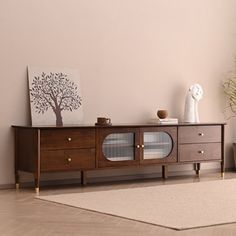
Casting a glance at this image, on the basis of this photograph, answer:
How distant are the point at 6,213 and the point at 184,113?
308 cm

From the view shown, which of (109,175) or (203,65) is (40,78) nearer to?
(109,175)

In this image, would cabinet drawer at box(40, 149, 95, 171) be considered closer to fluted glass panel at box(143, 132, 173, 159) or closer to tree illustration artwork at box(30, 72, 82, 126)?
tree illustration artwork at box(30, 72, 82, 126)

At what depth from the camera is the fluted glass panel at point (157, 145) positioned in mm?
7207

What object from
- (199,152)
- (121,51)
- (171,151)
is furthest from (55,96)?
(199,152)

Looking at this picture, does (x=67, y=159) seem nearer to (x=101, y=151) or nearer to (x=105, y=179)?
(x=101, y=151)

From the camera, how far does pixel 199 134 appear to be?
759cm

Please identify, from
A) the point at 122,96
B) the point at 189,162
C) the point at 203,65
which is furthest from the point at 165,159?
the point at 203,65

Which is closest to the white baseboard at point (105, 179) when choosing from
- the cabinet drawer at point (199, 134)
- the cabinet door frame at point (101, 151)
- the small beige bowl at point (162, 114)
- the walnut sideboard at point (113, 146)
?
the walnut sideboard at point (113, 146)

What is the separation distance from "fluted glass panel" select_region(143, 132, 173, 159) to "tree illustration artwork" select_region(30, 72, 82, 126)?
83cm

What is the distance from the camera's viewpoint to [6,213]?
17.4 feet

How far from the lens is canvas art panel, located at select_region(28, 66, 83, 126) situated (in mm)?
6934

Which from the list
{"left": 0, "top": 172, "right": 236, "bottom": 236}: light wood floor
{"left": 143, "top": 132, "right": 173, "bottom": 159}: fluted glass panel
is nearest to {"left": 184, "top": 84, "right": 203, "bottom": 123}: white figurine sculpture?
{"left": 143, "top": 132, "right": 173, "bottom": 159}: fluted glass panel

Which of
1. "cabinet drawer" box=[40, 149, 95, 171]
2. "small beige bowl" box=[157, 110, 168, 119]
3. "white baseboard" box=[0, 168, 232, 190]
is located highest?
"small beige bowl" box=[157, 110, 168, 119]

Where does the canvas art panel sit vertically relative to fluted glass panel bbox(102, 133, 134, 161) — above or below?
above
